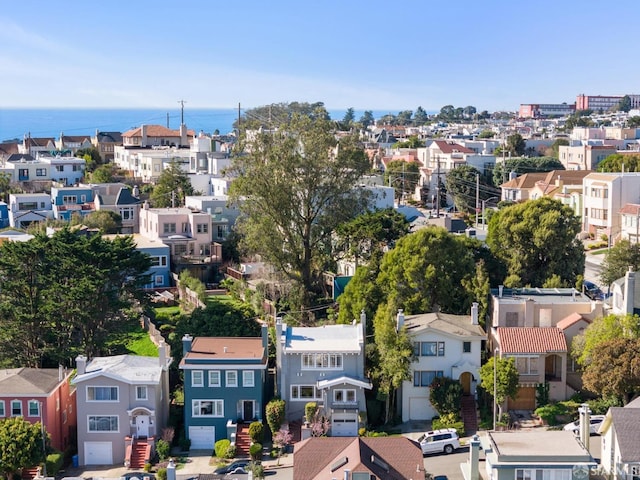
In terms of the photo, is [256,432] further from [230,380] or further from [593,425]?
[593,425]

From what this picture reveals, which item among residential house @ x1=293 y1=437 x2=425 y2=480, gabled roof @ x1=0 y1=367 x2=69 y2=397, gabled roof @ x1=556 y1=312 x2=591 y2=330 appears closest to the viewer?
residential house @ x1=293 y1=437 x2=425 y2=480

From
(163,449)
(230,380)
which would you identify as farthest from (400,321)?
(163,449)

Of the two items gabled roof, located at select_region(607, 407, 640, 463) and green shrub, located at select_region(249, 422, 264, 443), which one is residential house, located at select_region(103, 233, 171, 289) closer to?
green shrub, located at select_region(249, 422, 264, 443)

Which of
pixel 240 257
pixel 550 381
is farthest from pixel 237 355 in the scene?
pixel 240 257

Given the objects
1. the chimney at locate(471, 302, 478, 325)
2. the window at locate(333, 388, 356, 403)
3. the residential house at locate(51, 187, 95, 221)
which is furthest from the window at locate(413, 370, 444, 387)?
the residential house at locate(51, 187, 95, 221)

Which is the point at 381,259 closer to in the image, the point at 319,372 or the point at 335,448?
the point at 319,372
